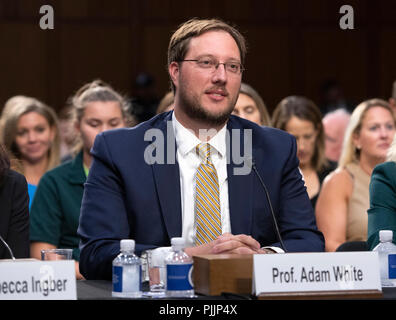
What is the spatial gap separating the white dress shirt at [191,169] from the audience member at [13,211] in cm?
62

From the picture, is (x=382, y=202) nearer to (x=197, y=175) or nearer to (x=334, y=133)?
(x=197, y=175)

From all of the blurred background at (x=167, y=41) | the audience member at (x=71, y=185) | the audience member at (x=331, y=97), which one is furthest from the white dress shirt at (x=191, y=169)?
the audience member at (x=331, y=97)

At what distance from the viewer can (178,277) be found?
1.85 meters

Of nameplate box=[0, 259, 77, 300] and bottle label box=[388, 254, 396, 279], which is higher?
nameplate box=[0, 259, 77, 300]

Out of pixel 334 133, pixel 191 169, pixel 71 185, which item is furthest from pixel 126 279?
pixel 334 133

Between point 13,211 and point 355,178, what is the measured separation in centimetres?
185

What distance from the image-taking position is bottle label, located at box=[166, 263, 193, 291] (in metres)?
1.85

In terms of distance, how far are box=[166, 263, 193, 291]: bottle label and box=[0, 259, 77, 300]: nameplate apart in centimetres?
23

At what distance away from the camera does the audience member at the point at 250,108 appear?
3.94 m

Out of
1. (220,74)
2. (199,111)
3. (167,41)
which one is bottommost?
(199,111)

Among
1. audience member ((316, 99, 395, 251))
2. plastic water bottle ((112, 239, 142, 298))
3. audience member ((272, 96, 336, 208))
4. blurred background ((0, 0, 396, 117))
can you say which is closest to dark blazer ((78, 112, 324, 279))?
plastic water bottle ((112, 239, 142, 298))

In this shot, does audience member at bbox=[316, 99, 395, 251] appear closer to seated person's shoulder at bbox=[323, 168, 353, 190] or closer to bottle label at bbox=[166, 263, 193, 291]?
seated person's shoulder at bbox=[323, 168, 353, 190]

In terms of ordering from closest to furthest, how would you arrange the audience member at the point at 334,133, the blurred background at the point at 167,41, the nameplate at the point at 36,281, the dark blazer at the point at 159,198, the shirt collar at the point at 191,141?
1. the nameplate at the point at 36,281
2. the dark blazer at the point at 159,198
3. the shirt collar at the point at 191,141
4. the audience member at the point at 334,133
5. the blurred background at the point at 167,41

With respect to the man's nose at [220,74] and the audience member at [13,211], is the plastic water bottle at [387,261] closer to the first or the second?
the man's nose at [220,74]
